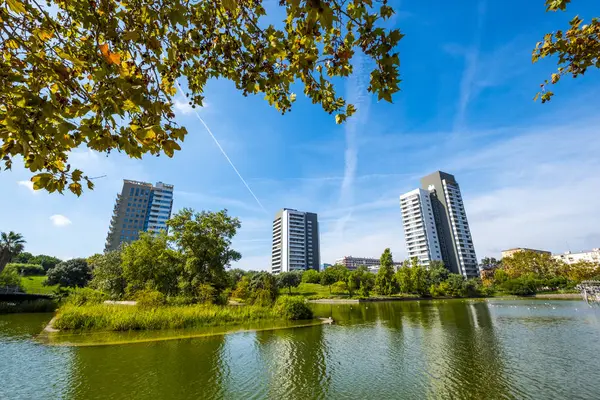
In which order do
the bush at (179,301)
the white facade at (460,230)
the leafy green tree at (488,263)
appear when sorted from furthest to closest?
the leafy green tree at (488,263) < the white facade at (460,230) < the bush at (179,301)

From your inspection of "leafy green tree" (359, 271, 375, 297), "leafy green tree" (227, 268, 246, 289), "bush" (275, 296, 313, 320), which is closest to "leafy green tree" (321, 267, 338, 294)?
"leafy green tree" (359, 271, 375, 297)

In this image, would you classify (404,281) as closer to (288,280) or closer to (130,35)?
(288,280)

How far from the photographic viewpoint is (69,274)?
52.6 m

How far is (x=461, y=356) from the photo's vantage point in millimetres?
12297

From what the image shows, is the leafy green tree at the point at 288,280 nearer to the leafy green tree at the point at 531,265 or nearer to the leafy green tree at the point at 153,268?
the leafy green tree at the point at 153,268

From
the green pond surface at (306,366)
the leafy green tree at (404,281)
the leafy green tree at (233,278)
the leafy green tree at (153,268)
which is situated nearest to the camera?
the green pond surface at (306,366)

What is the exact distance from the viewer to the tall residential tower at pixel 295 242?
113125 millimetres

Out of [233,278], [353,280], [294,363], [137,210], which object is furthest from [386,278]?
[137,210]

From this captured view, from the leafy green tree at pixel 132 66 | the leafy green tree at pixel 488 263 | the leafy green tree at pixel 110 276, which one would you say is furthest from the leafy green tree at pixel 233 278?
the leafy green tree at pixel 488 263

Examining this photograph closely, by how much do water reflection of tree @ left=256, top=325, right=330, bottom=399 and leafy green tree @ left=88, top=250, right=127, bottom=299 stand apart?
2649 cm

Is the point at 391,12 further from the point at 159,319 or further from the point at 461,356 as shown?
the point at 159,319

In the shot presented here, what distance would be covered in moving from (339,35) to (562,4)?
107 inches

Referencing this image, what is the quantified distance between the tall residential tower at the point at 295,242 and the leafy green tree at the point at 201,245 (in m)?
84.4

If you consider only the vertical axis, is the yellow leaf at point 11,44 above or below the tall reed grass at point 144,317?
above
